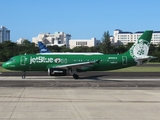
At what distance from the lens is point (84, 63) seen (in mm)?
35406

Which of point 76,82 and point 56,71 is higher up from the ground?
point 56,71

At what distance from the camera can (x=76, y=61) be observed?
38.2 m

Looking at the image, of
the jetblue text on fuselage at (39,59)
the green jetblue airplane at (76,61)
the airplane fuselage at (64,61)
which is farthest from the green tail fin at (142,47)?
the jetblue text on fuselage at (39,59)

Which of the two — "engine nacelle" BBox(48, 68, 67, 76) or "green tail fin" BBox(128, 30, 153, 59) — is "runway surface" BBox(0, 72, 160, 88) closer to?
"engine nacelle" BBox(48, 68, 67, 76)

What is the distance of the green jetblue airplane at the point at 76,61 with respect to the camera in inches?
1417

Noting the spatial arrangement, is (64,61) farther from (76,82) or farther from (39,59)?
(76,82)

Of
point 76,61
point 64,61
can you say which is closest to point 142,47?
point 76,61

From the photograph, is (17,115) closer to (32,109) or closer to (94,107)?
(32,109)

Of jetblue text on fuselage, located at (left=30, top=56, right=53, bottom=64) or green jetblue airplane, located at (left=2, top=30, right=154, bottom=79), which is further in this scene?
jetblue text on fuselage, located at (left=30, top=56, right=53, bottom=64)

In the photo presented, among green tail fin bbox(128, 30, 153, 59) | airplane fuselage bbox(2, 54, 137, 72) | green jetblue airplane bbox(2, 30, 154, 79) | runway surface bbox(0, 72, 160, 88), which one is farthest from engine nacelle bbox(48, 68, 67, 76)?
green tail fin bbox(128, 30, 153, 59)

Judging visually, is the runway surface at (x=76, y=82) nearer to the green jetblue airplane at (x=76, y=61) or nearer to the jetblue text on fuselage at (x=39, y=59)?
the green jetblue airplane at (x=76, y=61)

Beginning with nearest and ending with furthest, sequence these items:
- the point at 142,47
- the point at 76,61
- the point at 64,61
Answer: the point at 64,61
the point at 76,61
the point at 142,47

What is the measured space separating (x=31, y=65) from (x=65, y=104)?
2207cm

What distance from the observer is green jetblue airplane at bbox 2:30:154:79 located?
36.0 meters
